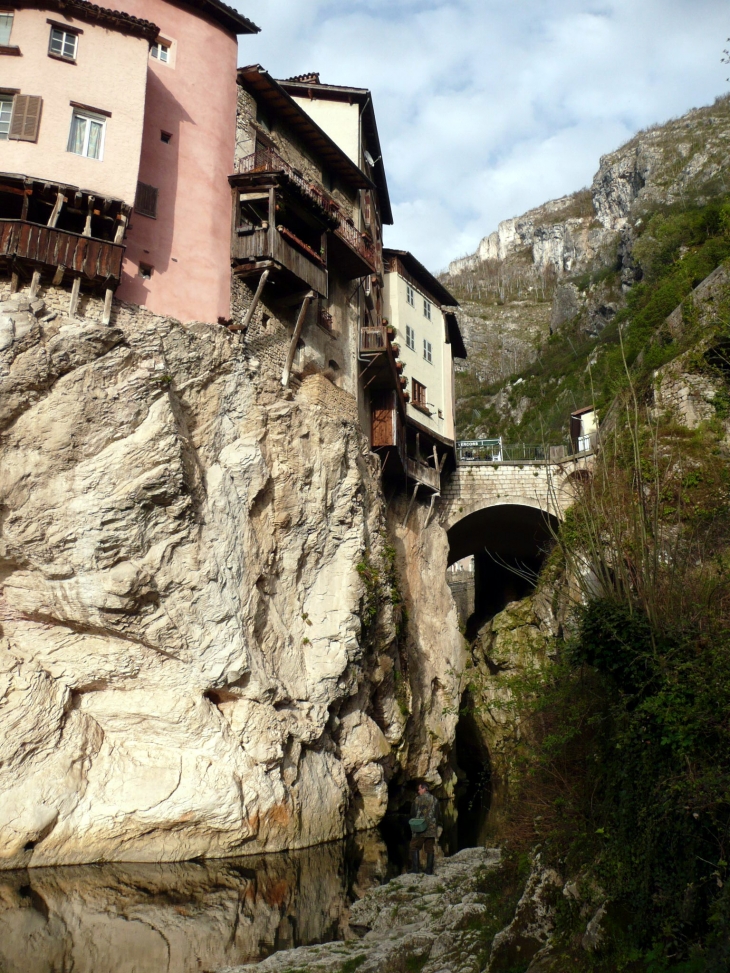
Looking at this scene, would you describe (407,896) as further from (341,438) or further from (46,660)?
(341,438)

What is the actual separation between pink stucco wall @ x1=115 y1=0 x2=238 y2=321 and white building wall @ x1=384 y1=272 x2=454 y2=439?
12444 millimetres

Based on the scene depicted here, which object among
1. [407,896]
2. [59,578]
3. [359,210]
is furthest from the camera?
[359,210]

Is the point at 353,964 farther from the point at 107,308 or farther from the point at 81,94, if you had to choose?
the point at 81,94

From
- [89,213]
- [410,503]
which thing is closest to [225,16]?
[89,213]

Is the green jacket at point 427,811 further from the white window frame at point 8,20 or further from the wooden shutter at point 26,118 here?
the white window frame at point 8,20

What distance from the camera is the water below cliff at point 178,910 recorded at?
11844 mm

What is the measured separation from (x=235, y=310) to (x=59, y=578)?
9381mm

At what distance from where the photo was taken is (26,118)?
2089 cm

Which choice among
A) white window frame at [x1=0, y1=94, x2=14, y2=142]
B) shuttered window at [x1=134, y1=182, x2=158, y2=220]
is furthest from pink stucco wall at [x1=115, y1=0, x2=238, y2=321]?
white window frame at [x1=0, y1=94, x2=14, y2=142]

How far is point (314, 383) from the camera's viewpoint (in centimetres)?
2561

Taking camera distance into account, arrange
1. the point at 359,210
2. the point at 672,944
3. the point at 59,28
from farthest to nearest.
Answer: the point at 359,210, the point at 59,28, the point at 672,944

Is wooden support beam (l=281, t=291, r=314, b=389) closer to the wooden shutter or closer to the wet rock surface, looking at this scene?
the wooden shutter

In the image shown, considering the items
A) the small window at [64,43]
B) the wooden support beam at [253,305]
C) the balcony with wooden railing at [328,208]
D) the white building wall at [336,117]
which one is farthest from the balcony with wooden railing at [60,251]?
the white building wall at [336,117]

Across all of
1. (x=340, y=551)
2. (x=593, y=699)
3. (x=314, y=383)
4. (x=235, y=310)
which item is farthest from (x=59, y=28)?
(x=593, y=699)
